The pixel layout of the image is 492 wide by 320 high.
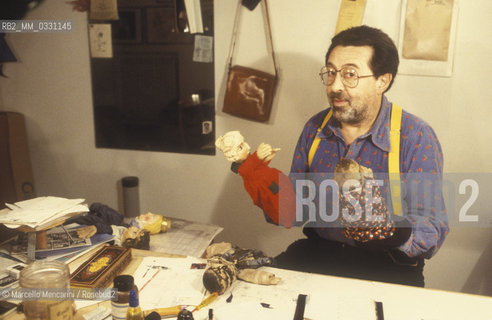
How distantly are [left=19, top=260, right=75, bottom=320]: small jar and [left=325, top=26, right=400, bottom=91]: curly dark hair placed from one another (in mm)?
1298

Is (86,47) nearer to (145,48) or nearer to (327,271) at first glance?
(145,48)

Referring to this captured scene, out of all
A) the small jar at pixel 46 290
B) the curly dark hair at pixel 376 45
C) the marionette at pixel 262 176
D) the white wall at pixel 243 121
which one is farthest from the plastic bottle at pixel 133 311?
the white wall at pixel 243 121

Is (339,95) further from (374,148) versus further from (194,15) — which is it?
(194,15)

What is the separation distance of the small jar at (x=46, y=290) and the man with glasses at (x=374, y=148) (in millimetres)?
959

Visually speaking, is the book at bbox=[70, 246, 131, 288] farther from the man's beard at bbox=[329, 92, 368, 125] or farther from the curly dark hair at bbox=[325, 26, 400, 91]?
the curly dark hair at bbox=[325, 26, 400, 91]

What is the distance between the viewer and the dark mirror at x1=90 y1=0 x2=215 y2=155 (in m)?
→ 2.35

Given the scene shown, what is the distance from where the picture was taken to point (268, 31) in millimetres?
2193

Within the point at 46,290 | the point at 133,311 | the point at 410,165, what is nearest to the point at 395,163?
the point at 410,165

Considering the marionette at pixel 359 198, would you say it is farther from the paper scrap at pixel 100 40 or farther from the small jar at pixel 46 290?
the paper scrap at pixel 100 40

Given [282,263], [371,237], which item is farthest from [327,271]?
[371,237]

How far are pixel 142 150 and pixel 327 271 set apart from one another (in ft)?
4.93

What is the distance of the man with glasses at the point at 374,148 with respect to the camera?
152cm

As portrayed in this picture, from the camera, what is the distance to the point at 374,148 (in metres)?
1.62

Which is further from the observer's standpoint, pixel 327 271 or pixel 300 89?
pixel 300 89
